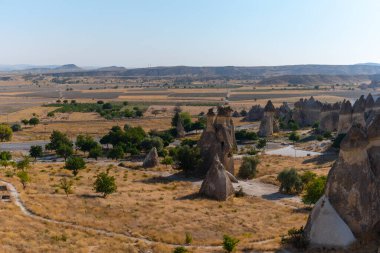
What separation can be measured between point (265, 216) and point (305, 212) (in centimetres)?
369

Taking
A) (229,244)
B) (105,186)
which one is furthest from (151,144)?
(229,244)

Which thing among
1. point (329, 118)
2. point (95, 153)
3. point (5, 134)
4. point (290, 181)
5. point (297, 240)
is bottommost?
point (5, 134)

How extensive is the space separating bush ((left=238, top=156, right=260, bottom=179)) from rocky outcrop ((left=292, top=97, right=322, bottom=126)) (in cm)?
4890

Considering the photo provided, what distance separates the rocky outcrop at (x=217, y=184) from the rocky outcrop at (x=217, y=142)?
769cm

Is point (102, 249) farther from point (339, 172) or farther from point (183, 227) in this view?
point (339, 172)

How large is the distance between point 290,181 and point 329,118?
4230 cm

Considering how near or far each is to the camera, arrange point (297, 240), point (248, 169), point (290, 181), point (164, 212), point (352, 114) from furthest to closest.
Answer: point (352, 114) → point (248, 169) → point (290, 181) → point (164, 212) → point (297, 240)

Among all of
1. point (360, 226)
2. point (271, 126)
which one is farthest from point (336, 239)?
point (271, 126)

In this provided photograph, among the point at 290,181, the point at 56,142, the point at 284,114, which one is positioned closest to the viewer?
the point at 290,181

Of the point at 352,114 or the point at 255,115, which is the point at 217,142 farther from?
the point at 255,115

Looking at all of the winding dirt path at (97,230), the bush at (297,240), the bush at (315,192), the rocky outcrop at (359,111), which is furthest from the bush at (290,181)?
the rocky outcrop at (359,111)

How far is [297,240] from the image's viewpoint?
23.6m

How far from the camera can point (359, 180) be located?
2300cm

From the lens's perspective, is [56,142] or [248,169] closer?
[248,169]
